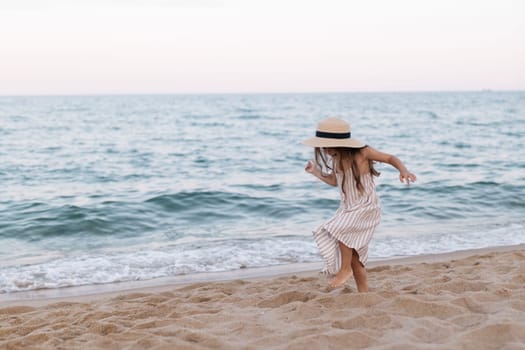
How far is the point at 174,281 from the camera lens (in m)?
6.59

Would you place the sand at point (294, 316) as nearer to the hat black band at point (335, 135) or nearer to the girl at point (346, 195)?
the girl at point (346, 195)

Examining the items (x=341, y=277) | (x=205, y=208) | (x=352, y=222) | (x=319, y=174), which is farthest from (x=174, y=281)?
(x=205, y=208)

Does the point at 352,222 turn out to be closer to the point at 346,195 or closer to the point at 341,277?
the point at 346,195

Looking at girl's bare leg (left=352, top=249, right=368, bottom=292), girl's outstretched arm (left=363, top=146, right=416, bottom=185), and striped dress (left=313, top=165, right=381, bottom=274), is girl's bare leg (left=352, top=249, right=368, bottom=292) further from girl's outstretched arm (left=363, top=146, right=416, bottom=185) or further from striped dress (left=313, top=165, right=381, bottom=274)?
girl's outstretched arm (left=363, top=146, right=416, bottom=185)

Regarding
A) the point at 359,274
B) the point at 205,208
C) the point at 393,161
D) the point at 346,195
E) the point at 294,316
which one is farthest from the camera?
the point at 205,208

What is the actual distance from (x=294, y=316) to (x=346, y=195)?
1.05 meters

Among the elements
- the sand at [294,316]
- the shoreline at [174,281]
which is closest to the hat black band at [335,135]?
the sand at [294,316]

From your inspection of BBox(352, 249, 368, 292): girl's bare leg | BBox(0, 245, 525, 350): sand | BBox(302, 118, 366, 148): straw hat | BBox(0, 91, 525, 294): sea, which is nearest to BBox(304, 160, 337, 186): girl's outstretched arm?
BBox(302, 118, 366, 148): straw hat

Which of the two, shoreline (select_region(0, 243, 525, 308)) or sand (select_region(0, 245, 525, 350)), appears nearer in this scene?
sand (select_region(0, 245, 525, 350))

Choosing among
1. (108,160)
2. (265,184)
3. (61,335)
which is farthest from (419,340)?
(108,160)

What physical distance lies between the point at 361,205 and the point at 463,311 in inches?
41.7

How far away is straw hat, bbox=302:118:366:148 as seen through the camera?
447 cm

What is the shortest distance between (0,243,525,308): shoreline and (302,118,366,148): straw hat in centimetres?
247

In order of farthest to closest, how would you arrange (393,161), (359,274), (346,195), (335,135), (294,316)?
(359,274), (346,195), (335,135), (393,161), (294,316)
